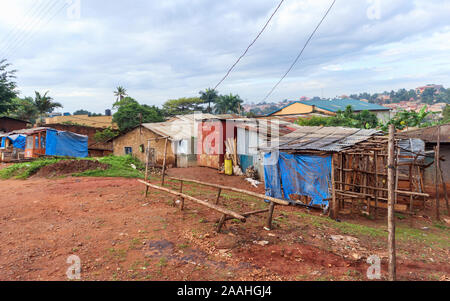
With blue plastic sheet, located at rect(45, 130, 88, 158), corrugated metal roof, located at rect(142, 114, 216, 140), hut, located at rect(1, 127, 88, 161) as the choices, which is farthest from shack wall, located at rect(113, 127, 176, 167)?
hut, located at rect(1, 127, 88, 161)

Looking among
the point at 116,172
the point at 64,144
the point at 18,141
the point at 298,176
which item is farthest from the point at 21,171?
the point at 298,176

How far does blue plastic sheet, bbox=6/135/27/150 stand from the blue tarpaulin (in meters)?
20.3

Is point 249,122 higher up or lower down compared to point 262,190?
higher up

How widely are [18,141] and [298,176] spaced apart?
2206 cm

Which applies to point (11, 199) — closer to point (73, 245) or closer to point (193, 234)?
point (73, 245)

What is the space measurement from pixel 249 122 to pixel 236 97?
1222 inches

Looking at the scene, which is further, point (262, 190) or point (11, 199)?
point (262, 190)

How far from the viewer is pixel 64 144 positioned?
71.6 feet

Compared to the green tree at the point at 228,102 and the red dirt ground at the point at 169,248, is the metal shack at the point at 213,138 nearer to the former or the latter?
the red dirt ground at the point at 169,248

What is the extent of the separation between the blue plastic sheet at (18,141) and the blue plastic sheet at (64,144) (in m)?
1.77

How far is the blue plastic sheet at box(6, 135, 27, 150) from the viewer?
67.5 feet

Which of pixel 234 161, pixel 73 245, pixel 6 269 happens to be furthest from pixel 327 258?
pixel 234 161

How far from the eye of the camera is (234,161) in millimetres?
16953

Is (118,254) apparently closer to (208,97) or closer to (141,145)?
(141,145)
